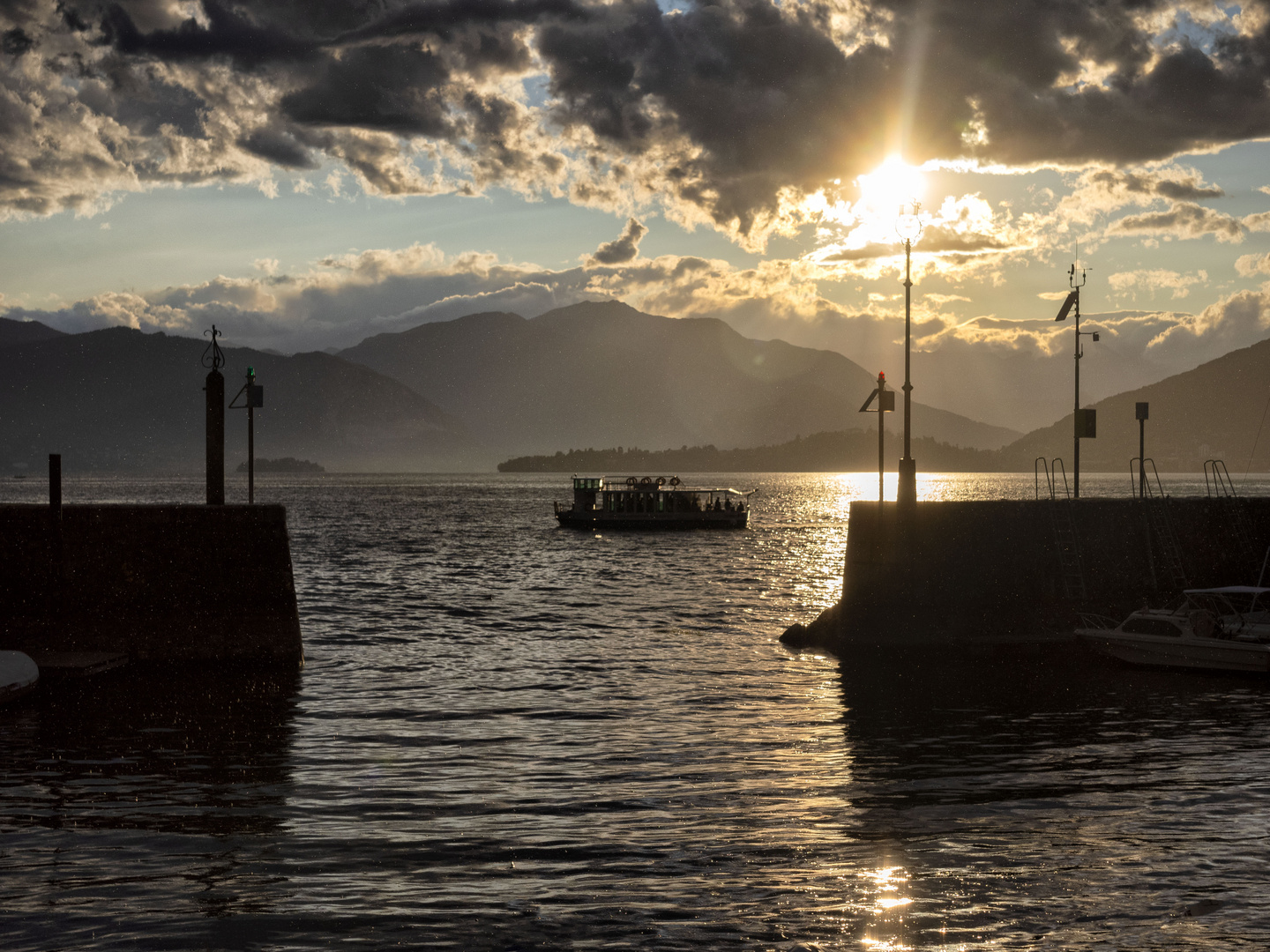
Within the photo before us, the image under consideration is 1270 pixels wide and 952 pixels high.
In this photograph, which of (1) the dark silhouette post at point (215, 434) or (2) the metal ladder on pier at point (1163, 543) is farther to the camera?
(2) the metal ladder on pier at point (1163, 543)

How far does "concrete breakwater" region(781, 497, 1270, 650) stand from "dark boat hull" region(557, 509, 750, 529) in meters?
87.1

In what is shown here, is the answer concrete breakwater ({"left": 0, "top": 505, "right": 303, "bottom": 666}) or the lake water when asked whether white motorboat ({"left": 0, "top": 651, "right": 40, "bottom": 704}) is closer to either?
the lake water

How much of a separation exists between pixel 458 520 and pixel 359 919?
126 metres

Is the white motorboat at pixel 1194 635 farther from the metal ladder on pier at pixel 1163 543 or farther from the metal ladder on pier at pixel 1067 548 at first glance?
the metal ladder on pier at pixel 1163 543

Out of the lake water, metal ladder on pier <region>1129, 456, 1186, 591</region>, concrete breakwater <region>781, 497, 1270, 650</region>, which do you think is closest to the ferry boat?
the lake water

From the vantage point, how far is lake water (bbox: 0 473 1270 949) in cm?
1072

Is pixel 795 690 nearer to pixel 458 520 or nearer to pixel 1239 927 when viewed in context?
pixel 1239 927

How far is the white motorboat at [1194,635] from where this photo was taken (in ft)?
87.9

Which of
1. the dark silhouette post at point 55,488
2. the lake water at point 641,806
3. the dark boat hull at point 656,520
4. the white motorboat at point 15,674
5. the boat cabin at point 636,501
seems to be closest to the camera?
the lake water at point 641,806

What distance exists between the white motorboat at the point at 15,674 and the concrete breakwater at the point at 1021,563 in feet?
60.6

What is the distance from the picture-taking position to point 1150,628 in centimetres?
2812

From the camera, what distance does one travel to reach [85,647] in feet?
80.9

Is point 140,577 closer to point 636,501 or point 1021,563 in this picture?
point 1021,563

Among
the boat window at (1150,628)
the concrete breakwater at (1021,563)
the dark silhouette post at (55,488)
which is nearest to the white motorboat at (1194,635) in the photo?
the boat window at (1150,628)
